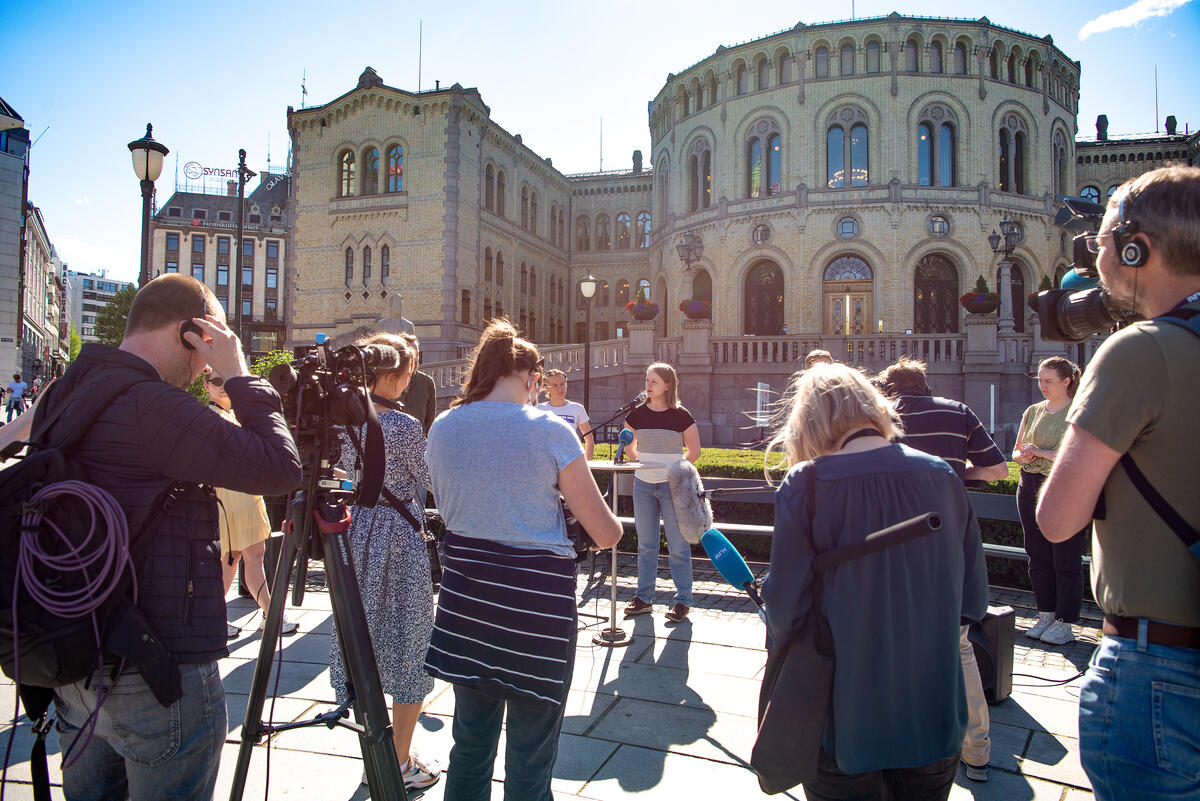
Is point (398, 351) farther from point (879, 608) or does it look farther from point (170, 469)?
point (879, 608)

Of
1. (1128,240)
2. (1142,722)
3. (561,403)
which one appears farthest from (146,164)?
(1142,722)

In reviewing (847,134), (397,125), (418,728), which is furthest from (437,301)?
(418,728)

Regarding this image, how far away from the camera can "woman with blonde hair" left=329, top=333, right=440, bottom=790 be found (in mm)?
3455

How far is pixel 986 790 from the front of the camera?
3541 mm

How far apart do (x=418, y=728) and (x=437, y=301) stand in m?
29.4

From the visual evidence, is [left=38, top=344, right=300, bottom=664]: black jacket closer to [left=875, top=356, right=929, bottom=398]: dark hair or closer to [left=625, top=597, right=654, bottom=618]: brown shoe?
[left=875, top=356, right=929, bottom=398]: dark hair

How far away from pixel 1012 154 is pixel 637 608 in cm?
3205

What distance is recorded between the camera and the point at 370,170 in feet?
111

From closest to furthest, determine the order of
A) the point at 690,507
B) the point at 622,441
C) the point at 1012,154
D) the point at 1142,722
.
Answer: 1. the point at 1142,722
2. the point at 690,507
3. the point at 622,441
4. the point at 1012,154

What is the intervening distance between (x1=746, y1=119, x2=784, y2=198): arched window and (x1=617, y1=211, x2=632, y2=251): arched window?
12.4 m

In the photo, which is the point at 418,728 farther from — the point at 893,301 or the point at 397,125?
the point at 397,125

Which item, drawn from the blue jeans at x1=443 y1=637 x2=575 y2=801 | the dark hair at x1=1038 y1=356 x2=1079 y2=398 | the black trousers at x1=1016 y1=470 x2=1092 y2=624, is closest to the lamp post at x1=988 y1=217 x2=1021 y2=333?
the dark hair at x1=1038 y1=356 x2=1079 y2=398

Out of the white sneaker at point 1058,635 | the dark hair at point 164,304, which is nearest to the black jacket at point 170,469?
the dark hair at point 164,304

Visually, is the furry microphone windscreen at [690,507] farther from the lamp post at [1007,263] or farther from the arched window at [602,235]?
the arched window at [602,235]
